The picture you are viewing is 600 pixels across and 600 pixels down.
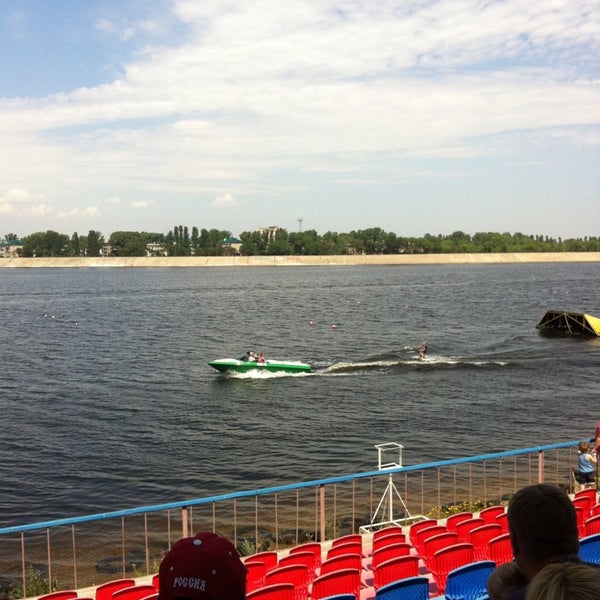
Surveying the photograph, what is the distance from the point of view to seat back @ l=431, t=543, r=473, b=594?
1027cm

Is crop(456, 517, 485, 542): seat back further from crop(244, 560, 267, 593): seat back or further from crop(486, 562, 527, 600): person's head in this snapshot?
crop(486, 562, 527, 600): person's head

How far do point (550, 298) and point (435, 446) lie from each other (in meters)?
92.3

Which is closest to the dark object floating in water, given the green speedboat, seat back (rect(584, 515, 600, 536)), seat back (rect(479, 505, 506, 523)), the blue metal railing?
the green speedboat

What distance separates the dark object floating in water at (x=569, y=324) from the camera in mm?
73062

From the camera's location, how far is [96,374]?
176ft

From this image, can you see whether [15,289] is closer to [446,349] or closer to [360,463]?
[446,349]

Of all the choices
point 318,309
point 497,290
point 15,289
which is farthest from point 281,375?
point 15,289

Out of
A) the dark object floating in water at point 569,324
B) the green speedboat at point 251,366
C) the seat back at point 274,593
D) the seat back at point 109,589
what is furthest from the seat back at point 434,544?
the dark object floating in water at point 569,324

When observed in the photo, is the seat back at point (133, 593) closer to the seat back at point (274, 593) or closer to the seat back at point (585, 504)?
the seat back at point (274, 593)

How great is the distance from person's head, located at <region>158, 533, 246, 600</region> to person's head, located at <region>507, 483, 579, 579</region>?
1877 mm

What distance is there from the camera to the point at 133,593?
1005 centimetres

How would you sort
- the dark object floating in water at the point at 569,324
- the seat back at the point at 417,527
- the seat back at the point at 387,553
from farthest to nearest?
the dark object floating in water at the point at 569,324 → the seat back at the point at 417,527 → the seat back at the point at 387,553

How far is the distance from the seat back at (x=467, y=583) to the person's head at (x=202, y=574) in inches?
256

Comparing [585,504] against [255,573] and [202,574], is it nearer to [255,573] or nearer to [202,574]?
[255,573]
